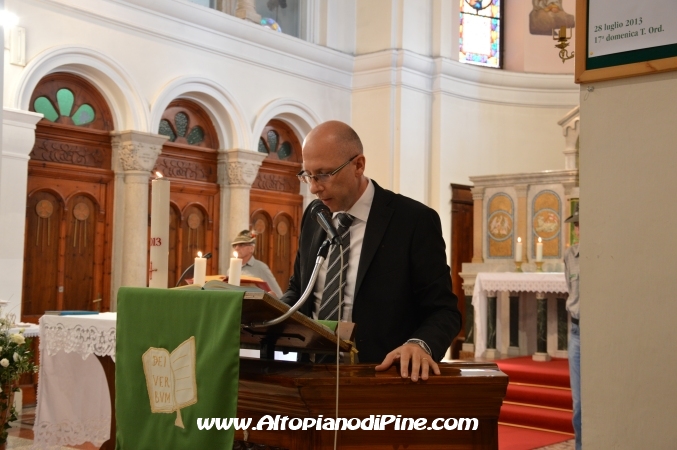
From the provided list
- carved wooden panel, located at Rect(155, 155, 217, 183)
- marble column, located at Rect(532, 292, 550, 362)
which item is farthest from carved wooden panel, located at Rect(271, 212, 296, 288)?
marble column, located at Rect(532, 292, 550, 362)

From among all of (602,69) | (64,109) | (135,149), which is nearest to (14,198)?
(64,109)

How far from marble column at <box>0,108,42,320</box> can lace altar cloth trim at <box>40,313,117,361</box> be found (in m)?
3.40

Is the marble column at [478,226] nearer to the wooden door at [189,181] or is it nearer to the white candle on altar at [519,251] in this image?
the white candle on altar at [519,251]

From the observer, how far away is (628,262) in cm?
218

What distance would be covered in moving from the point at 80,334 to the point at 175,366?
122 inches

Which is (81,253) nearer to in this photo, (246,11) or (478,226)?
(246,11)

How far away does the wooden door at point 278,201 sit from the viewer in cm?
1242

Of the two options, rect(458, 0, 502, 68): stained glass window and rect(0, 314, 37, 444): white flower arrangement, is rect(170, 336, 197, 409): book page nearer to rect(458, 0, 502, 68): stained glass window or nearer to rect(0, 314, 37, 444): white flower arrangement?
rect(0, 314, 37, 444): white flower arrangement

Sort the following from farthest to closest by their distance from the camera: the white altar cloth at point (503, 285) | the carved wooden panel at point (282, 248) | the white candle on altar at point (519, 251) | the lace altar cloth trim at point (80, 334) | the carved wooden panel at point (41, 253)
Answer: the carved wooden panel at point (282, 248), the white candle on altar at point (519, 251), the white altar cloth at point (503, 285), the carved wooden panel at point (41, 253), the lace altar cloth trim at point (80, 334)

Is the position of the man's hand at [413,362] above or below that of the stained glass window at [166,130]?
below

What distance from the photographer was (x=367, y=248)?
2857mm

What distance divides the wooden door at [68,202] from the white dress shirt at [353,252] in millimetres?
7128

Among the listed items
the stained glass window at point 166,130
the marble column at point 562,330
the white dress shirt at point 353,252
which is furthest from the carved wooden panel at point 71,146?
the white dress shirt at point 353,252

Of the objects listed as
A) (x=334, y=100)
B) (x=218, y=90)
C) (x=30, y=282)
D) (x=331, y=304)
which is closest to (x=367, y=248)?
(x=331, y=304)
